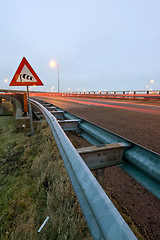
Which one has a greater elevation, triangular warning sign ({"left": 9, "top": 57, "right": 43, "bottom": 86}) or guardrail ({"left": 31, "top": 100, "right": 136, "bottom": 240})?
triangular warning sign ({"left": 9, "top": 57, "right": 43, "bottom": 86})

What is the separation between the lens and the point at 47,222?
1828mm

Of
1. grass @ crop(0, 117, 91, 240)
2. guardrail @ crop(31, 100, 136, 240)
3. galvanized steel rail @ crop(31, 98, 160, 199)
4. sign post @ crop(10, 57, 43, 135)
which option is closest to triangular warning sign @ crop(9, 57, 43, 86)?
sign post @ crop(10, 57, 43, 135)

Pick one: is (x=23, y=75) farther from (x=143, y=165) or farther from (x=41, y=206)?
(x=143, y=165)

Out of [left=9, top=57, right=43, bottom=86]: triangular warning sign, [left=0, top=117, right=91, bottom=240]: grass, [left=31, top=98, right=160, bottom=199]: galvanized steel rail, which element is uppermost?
[left=9, top=57, right=43, bottom=86]: triangular warning sign

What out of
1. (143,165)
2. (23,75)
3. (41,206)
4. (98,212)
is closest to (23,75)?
(23,75)

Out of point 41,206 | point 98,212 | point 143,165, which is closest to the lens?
point 98,212

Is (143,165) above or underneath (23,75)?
underneath

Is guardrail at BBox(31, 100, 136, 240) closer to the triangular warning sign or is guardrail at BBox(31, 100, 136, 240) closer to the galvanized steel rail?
the galvanized steel rail

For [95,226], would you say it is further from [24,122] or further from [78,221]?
[24,122]

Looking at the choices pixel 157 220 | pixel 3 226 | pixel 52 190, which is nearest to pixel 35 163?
pixel 52 190

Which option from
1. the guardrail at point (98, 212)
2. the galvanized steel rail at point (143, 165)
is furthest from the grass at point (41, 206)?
the guardrail at point (98, 212)

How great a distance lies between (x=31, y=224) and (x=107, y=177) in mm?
1552

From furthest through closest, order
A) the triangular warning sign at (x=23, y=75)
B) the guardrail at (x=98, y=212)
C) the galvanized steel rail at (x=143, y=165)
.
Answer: the triangular warning sign at (x=23, y=75), the galvanized steel rail at (x=143, y=165), the guardrail at (x=98, y=212)

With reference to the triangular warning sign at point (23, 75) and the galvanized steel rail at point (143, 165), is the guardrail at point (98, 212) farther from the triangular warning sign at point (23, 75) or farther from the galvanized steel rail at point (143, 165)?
the triangular warning sign at point (23, 75)
